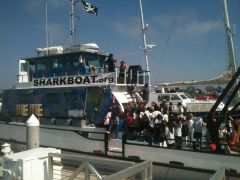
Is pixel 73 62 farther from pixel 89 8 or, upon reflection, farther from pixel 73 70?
pixel 89 8

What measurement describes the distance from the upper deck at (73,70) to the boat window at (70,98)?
38cm

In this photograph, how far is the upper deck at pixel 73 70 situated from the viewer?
37.7 feet

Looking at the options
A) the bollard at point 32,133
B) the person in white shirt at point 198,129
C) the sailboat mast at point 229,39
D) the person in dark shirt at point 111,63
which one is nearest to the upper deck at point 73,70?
the person in dark shirt at point 111,63

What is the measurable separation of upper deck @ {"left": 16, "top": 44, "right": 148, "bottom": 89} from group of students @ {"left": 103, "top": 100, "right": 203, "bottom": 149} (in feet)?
4.83

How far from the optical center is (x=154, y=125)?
9.54 m

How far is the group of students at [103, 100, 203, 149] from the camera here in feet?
30.3

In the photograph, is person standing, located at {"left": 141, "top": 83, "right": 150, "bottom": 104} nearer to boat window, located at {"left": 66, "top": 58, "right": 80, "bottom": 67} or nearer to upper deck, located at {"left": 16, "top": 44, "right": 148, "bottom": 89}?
upper deck, located at {"left": 16, "top": 44, "right": 148, "bottom": 89}

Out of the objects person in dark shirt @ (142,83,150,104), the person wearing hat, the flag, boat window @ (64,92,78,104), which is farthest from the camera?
the flag

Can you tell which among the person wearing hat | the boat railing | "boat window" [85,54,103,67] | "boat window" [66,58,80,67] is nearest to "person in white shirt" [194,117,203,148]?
the boat railing

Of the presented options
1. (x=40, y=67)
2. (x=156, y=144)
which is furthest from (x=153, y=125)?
(x=40, y=67)

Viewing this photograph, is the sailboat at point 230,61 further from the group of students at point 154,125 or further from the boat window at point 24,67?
the boat window at point 24,67

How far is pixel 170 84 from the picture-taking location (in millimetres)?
22344

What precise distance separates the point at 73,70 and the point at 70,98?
113 cm

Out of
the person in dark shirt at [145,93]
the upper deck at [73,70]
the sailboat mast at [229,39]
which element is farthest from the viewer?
the sailboat mast at [229,39]
